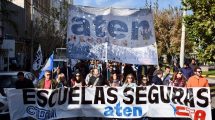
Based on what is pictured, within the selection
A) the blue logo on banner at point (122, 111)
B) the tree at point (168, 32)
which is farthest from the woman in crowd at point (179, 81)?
the tree at point (168, 32)

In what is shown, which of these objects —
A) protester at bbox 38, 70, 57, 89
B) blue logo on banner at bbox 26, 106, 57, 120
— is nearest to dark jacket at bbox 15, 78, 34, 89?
protester at bbox 38, 70, 57, 89

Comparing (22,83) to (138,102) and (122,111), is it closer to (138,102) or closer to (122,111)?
(122,111)

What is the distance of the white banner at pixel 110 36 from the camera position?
44.8ft

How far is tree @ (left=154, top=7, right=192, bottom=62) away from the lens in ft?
186

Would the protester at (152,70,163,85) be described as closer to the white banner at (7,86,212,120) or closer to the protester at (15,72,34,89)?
the white banner at (7,86,212,120)

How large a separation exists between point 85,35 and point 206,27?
5.04 meters

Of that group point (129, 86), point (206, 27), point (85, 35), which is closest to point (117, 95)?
point (129, 86)

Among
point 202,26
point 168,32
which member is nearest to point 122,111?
point 202,26

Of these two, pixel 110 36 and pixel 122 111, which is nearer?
pixel 122 111

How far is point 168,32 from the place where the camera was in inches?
2309

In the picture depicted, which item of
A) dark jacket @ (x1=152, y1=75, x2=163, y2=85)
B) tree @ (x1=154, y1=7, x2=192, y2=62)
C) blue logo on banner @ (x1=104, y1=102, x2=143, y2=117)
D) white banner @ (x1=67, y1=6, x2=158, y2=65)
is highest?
tree @ (x1=154, y1=7, x2=192, y2=62)

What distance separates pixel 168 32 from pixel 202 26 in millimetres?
41626

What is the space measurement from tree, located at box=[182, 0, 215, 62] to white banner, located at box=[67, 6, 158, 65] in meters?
3.65

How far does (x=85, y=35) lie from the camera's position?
13.8 metres
